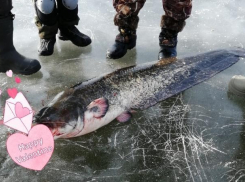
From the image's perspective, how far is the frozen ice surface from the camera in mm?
2059

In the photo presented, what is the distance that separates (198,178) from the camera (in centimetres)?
202

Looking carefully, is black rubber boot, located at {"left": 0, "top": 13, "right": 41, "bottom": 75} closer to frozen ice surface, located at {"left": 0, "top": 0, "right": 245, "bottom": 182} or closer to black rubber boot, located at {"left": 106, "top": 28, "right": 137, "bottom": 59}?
frozen ice surface, located at {"left": 0, "top": 0, "right": 245, "bottom": 182}

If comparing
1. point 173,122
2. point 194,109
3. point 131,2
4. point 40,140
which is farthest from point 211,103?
point 40,140

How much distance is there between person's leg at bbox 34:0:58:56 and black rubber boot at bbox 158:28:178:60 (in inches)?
44.8

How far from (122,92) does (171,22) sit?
131 cm

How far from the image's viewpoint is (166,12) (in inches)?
133

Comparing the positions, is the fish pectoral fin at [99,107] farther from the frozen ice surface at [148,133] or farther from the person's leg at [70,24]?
the person's leg at [70,24]

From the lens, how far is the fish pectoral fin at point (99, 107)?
2.19 m

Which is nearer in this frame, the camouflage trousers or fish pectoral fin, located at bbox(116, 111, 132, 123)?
fish pectoral fin, located at bbox(116, 111, 132, 123)

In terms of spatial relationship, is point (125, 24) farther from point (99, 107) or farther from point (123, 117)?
point (99, 107)

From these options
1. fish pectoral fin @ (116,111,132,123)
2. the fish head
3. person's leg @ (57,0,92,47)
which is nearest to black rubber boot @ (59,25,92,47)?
person's leg @ (57,0,92,47)

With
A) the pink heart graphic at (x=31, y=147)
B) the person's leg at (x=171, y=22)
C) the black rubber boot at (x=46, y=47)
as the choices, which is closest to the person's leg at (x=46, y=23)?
the black rubber boot at (x=46, y=47)

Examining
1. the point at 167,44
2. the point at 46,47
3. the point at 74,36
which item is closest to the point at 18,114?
the point at 46,47

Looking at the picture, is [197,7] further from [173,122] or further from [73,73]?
[173,122]
